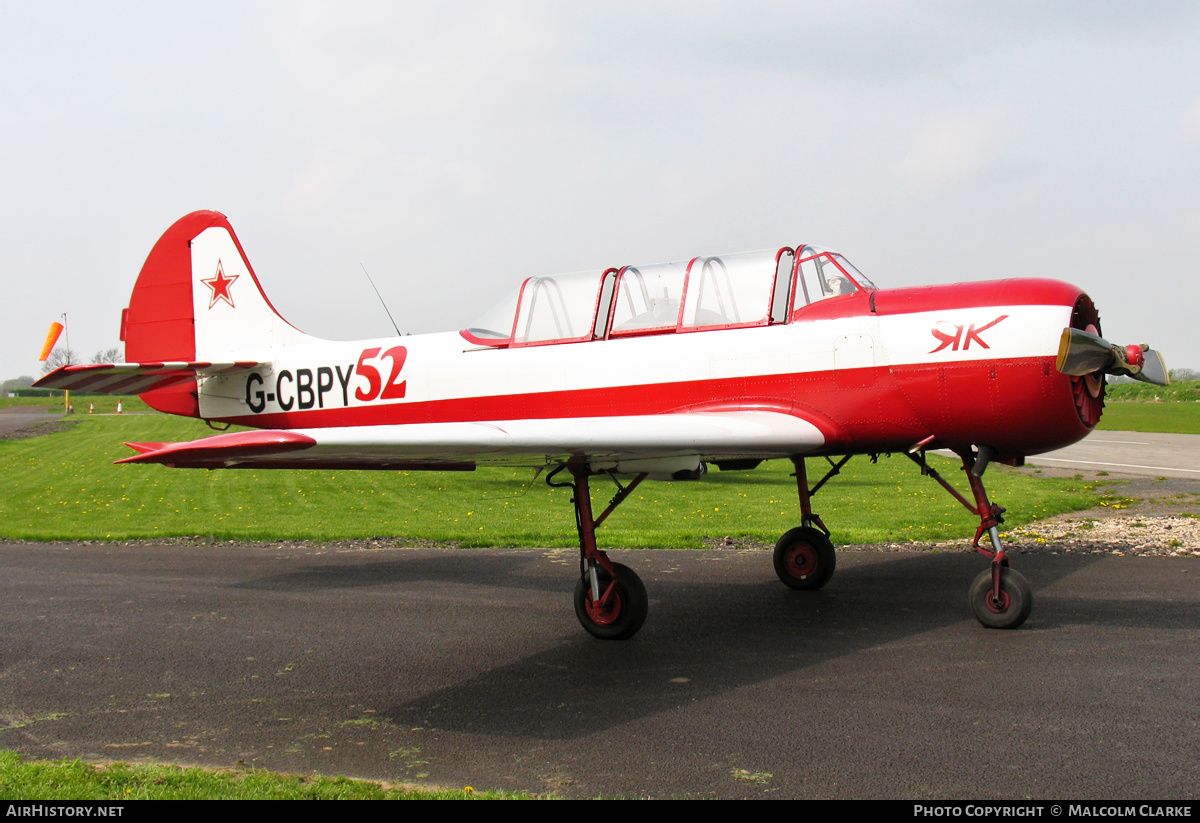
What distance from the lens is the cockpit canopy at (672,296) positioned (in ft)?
24.0

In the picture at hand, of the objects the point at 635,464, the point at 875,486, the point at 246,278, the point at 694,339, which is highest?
the point at 246,278

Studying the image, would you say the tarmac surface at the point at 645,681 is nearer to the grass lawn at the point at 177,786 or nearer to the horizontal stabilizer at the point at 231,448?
the grass lawn at the point at 177,786

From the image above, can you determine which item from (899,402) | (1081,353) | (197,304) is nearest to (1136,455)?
(1081,353)

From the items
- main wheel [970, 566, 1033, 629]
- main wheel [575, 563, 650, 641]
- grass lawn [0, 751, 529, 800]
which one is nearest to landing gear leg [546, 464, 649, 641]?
main wheel [575, 563, 650, 641]

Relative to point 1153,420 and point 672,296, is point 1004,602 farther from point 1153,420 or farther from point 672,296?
point 1153,420

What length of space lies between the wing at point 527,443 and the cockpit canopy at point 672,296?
91cm

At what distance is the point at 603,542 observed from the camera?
38.2 ft

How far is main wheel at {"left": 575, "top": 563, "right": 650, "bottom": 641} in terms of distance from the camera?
6945 millimetres

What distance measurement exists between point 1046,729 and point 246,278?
946cm

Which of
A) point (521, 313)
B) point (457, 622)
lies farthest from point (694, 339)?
point (457, 622)

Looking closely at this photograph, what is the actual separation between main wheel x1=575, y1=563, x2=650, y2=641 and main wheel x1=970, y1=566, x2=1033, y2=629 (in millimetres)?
2582

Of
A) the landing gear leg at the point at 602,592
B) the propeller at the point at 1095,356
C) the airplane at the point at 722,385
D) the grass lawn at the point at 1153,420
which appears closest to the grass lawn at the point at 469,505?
the airplane at the point at 722,385

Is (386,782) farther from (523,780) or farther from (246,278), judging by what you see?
(246,278)

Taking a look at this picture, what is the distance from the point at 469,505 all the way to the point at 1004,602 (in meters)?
11.1
